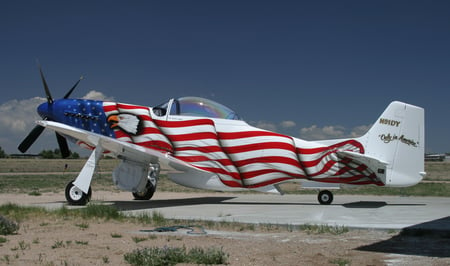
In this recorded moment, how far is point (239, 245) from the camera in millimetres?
6594

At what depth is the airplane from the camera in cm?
1220

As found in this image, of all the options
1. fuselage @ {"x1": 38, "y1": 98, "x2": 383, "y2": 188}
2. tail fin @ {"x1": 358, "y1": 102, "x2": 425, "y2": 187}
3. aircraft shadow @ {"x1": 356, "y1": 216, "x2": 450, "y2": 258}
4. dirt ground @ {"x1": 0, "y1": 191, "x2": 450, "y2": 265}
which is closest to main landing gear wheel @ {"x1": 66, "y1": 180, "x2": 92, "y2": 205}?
fuselage @ {"x1": 38, "y1": 98, "x2": 383, "y2": 188}

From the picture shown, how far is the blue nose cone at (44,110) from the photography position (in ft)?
47.2

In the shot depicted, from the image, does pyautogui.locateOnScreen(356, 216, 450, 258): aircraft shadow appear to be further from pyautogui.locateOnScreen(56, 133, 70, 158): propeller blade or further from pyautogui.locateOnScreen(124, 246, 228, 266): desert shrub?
pyautogui.locateOnScreen(56, 133, 70, 158): propeller blade

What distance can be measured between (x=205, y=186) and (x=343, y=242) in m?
6.89

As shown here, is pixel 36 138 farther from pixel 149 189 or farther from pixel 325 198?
pixel 325 198

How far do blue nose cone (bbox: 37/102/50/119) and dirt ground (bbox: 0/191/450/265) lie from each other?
6.52m

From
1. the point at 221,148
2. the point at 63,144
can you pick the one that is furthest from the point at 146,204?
the point at 63,144

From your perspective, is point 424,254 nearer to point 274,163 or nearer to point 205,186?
point 274,163

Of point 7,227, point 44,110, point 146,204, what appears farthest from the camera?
point 44,110

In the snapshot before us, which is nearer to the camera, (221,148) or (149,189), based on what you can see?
(221,148)

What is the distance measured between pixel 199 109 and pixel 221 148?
1.39 meters

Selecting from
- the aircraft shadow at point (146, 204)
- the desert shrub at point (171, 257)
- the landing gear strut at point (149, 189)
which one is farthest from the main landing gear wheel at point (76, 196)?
the desert shrub at point (171, 257)

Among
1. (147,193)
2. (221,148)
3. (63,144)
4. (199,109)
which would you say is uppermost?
(199,109)
